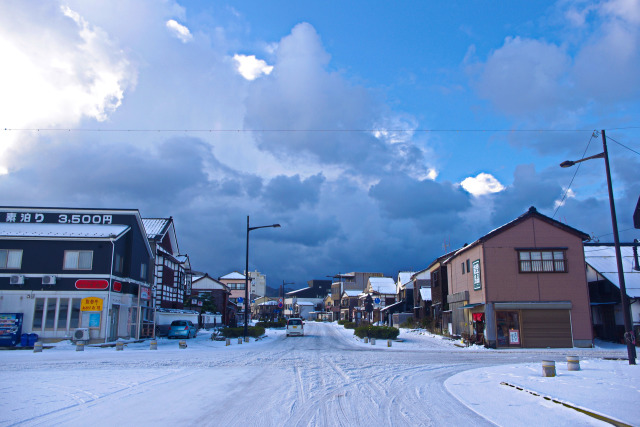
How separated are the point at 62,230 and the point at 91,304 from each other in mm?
5326

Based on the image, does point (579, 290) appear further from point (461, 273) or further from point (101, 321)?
point (101, 321)

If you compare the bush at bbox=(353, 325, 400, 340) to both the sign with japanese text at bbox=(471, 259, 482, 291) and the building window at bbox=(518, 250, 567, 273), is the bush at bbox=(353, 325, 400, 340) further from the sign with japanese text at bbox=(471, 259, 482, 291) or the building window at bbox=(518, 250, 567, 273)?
the building window at bbox=(518, 250, 567, 273)

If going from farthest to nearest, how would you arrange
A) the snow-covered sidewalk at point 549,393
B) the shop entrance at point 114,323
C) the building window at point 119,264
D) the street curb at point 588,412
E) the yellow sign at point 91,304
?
1. the building window at point 119,264
2. the shop entrance at point 114,323
3. the yellow sign at point 91,304
4. the snow-covered sidewalk at point 549,393
5. the street curb at point 588,412

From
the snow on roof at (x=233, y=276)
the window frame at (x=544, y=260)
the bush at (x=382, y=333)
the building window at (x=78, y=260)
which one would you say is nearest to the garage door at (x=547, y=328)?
the window frame at (x=544, y=260)

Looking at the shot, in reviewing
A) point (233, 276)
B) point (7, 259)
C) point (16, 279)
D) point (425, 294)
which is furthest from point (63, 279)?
point (233, 276)

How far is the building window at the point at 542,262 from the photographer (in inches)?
1213

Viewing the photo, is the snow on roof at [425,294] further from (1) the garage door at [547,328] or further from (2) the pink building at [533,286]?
(1) the garage door at [547,328]

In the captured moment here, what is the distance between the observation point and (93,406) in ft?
32.1

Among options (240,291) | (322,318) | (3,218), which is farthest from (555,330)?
(322,318)

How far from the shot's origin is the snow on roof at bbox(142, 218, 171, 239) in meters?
44.3

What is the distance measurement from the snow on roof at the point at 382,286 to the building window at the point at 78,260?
200 feet

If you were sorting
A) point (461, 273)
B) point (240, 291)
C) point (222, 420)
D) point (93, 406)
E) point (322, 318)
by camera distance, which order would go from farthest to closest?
point (322, 318), point (240, 291), point (461, 273), point (93, 406), point (222, 420)

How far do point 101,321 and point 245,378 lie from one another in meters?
18.9

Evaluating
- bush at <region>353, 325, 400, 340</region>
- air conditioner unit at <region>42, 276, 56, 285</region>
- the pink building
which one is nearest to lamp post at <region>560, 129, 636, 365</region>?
the pink building
